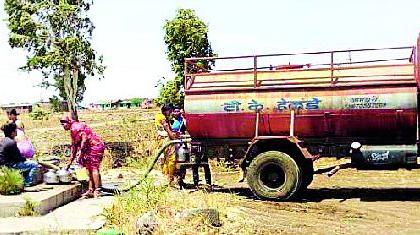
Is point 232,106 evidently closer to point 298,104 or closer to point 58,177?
point 298,104

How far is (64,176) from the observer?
36.6 ft

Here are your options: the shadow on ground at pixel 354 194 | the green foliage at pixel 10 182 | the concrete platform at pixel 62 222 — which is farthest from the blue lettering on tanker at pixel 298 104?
the green foliage at pixel 10 182

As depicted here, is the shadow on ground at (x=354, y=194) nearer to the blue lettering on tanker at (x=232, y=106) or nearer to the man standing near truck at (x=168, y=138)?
the man standing near truck at (x=168, y=138)

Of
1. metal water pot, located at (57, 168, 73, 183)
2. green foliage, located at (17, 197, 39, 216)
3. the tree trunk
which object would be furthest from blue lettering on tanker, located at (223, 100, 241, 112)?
the tree trunk

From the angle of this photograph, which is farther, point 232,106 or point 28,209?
point 232,106

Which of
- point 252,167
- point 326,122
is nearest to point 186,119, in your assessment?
point 252,167

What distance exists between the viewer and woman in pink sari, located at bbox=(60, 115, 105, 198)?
1101cm

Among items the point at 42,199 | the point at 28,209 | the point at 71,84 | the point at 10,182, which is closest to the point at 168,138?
the point at 10,182

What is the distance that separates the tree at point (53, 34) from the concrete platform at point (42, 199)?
8433mm

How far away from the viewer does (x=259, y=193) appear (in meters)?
11.2

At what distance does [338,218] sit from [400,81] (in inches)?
115

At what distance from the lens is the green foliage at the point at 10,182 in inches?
385

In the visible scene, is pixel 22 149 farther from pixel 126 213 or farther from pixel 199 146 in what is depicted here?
pixel 126 213

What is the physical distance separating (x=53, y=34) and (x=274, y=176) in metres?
10.1
